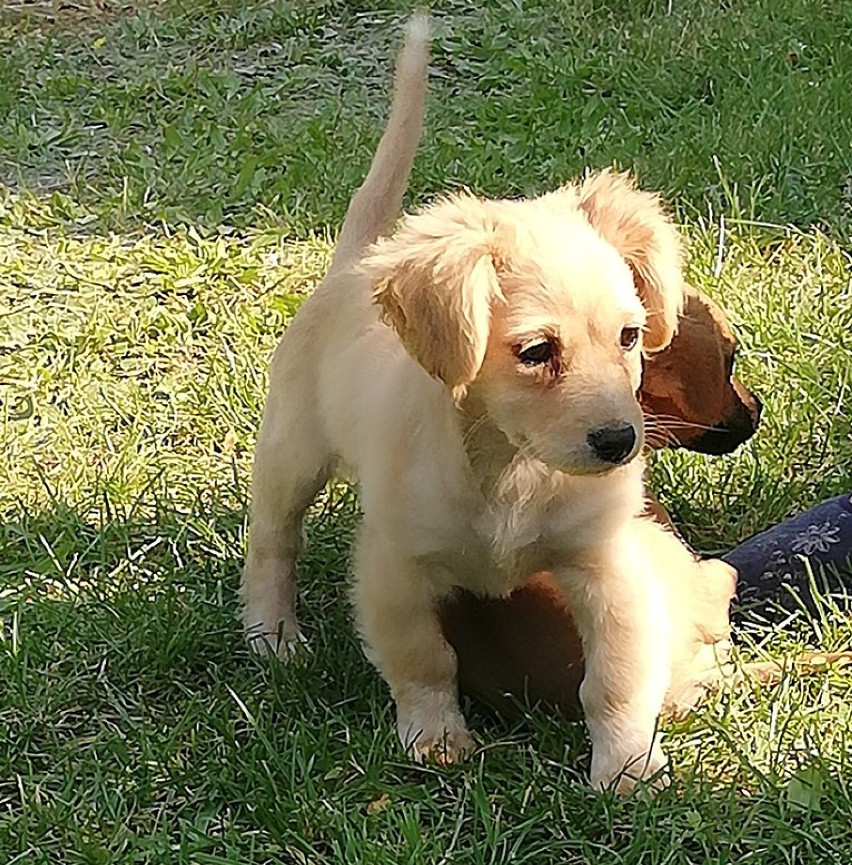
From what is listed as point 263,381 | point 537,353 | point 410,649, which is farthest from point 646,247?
point 263,381

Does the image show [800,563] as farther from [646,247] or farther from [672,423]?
[646,247]

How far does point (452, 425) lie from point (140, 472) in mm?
1322

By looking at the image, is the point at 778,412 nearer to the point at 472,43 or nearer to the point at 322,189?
the point at 322,189

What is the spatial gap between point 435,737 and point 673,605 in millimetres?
467

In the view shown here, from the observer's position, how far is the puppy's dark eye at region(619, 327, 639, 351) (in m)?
2.21

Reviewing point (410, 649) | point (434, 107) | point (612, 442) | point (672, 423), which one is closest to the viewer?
point (612, 442)

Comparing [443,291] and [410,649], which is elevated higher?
[443,291]

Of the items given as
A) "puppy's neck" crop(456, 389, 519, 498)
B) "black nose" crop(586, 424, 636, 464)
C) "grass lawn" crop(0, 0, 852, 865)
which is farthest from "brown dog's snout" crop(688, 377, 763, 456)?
"black nose" crop(586, 424, 636, 464)

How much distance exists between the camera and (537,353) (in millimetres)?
2164

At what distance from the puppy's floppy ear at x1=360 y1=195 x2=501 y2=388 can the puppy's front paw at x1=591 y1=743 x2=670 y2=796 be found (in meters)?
0.67

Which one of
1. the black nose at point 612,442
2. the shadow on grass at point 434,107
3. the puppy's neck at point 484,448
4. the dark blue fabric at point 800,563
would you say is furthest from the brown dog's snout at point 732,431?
the shadow on grass at point 434,107

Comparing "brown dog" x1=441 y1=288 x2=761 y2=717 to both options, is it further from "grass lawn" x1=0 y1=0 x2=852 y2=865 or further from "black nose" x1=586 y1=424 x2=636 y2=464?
"black nose" x1=586 y1=424 x2=636 y2=464

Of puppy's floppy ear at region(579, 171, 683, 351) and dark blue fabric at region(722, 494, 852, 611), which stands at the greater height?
puppy's floppy ear at region(579, 171, 683, 351)

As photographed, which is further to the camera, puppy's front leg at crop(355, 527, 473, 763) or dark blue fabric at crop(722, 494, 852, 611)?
dark blue fabric at crop(722, 494, 852, 611)
